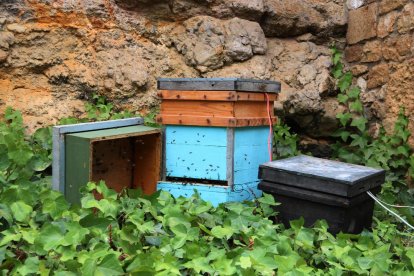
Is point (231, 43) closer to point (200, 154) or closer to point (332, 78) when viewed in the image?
point (332, 78)

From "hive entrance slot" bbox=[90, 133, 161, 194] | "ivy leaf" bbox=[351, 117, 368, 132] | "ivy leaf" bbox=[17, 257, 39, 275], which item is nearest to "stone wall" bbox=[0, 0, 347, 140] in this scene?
"ivy leaf" bbox=[351, 117, 368, 132]

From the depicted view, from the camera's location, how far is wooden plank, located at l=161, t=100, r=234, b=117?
2611 millimetres

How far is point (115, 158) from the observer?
9.46 ft

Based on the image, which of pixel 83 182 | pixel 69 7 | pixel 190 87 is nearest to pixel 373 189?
pixel 190 87

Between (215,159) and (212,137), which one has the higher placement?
(212,137)

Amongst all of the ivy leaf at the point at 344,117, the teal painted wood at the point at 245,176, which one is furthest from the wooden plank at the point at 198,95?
the ivy leaf at the point at 344,117

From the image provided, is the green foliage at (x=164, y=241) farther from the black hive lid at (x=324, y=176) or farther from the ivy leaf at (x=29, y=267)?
the black hive lid at (x=324, y=176)

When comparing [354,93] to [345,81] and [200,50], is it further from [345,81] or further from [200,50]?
[200,50]

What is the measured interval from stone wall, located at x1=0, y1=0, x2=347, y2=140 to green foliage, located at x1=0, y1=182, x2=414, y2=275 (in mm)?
1492

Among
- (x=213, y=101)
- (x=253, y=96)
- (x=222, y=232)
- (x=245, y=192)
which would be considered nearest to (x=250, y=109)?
(x=253, y=96)

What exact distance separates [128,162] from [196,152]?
20.7 inches

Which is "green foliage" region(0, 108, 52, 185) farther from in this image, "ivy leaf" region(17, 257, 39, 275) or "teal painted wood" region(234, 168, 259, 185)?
"teal painted wood" region(234, 168, 259, 185)

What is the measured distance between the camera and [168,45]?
3.87 m

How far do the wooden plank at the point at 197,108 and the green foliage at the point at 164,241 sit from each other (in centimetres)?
54
